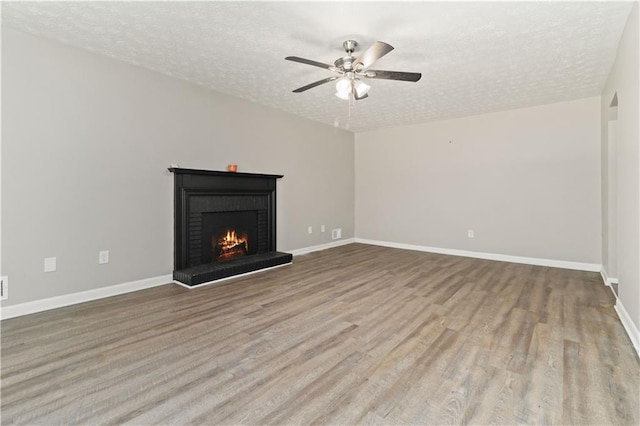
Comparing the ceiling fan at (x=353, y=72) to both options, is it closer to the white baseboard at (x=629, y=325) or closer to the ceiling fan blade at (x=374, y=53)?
the ceiling fan blade at (x=374, y=53)

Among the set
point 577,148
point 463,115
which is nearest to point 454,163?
point 463,115

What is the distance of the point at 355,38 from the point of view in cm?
271

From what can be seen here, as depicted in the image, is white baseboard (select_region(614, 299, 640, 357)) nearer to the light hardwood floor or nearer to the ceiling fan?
the light hardwood floor

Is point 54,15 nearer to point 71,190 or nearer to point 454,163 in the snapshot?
point 71,190

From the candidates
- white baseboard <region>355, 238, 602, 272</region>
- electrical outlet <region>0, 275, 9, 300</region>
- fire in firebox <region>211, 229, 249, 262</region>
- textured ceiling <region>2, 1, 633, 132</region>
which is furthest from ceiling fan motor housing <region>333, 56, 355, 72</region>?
white baseboard <region>355, 238, 602, 272</region>

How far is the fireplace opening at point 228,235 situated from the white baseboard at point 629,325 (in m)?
4.14

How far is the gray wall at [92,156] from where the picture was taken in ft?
8.86

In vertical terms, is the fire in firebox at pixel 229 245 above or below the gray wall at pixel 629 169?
below

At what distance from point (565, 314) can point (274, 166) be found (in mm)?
4169

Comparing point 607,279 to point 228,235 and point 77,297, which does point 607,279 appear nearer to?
point 228,235

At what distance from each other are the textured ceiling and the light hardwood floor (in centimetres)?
249

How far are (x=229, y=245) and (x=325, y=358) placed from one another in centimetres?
275

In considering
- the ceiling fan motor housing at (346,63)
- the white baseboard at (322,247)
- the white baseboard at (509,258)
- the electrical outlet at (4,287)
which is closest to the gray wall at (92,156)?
the electrical outlet at (4,287)

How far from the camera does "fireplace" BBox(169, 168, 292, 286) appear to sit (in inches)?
148
